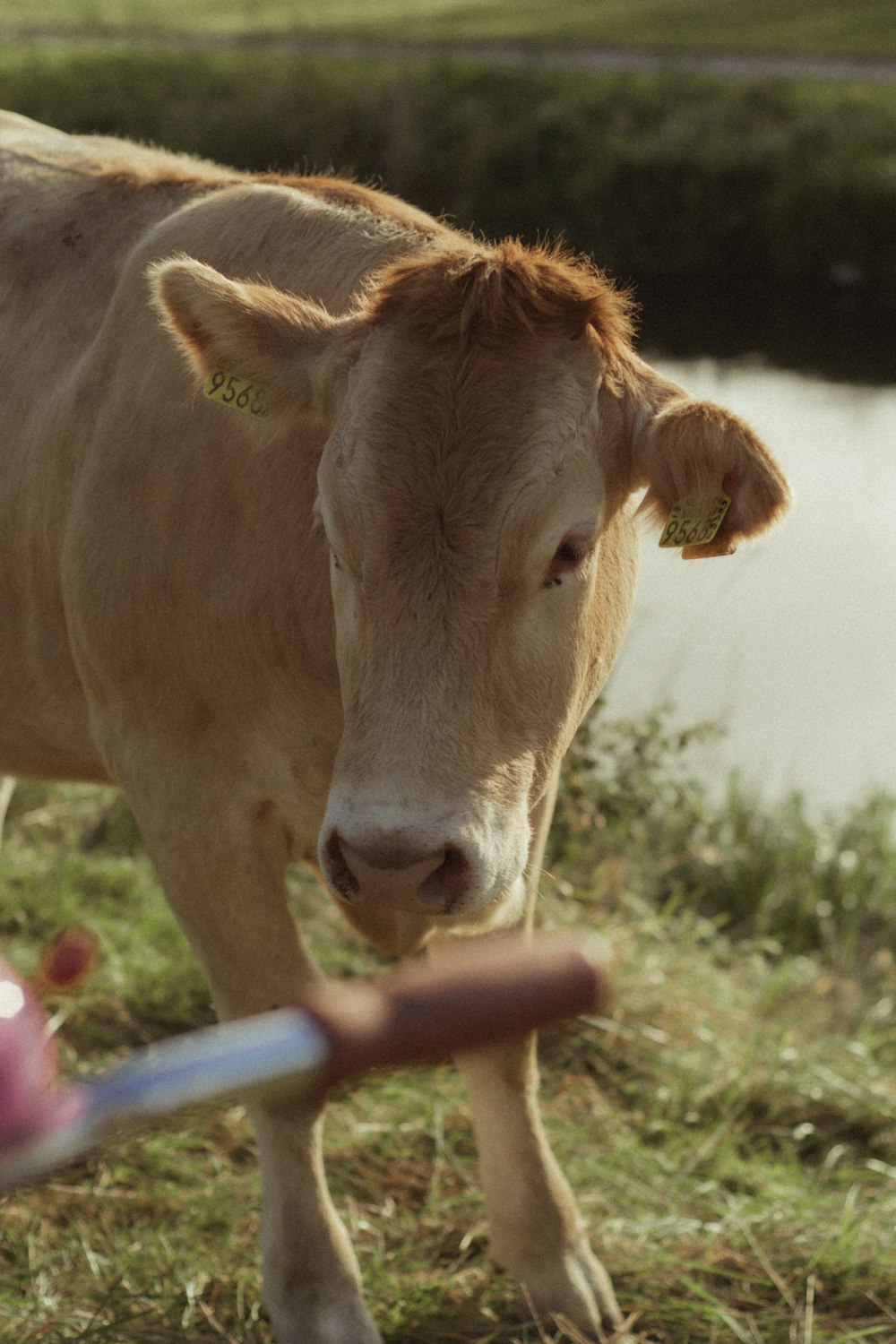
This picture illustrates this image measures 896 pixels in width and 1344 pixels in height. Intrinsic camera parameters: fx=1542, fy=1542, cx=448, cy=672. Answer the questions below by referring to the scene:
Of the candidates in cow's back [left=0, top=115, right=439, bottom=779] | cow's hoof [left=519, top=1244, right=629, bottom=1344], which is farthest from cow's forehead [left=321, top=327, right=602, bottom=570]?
cow's hoof [left=519, top=1244, right=629, bottom=1344]

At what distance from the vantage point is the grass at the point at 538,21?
72.4 feet

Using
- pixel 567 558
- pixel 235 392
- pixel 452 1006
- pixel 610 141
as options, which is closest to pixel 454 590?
pixel 567 558

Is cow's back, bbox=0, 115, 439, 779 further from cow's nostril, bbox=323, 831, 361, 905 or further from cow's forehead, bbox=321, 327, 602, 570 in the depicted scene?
cow's nostril, bbox=323, 831, 361, 905

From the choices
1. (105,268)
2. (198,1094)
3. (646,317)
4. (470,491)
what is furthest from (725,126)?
(198,1094)

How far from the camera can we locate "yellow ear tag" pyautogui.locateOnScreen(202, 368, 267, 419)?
278cm

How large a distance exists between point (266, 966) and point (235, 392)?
3.80 ft

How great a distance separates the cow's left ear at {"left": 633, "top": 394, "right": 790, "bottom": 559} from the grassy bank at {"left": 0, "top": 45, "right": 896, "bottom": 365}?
10713mm

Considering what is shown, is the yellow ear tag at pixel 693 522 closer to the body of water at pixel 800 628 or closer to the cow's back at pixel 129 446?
the cow's back at pixel 129 446

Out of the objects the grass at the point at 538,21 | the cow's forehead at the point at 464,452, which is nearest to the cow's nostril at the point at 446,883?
the cow's forehead at the point at 464,452

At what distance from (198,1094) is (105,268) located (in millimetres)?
2809

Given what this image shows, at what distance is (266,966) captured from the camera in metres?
3.14

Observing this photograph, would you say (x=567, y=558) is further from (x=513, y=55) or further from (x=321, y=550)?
(x=513, y=55)

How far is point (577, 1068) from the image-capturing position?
4.04m

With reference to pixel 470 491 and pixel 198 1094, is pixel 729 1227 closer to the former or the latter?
pixel 470 491
